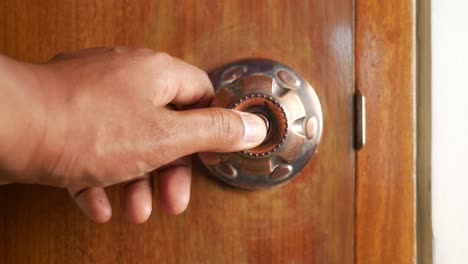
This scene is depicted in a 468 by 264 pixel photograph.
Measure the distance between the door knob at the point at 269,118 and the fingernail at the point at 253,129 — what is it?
0.01 m

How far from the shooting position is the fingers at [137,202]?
36cm

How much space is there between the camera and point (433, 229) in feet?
1.47

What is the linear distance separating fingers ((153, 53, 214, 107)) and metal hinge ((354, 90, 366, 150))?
0.11 m

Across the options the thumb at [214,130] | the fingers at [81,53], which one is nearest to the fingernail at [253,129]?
the thumb at [214,130]

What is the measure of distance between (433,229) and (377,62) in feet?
0.62

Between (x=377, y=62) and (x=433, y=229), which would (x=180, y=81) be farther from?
(x=433, y=229)

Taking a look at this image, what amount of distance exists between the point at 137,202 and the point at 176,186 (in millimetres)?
33

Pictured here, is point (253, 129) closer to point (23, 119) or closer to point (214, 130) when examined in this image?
point (214, 130)

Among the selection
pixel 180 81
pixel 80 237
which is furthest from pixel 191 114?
pixel 80 237

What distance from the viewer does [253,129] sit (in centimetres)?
33
